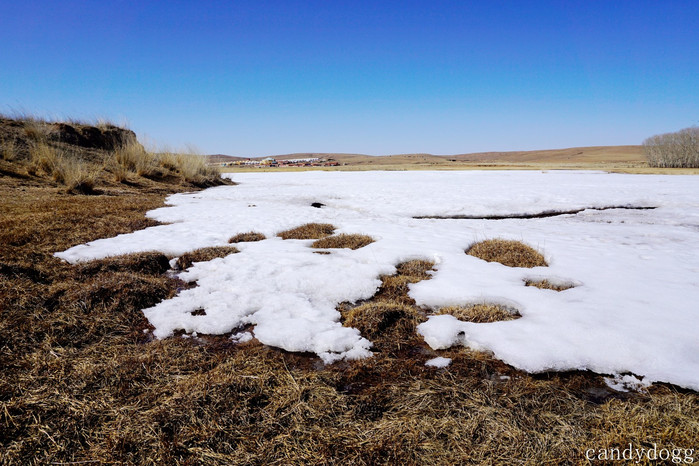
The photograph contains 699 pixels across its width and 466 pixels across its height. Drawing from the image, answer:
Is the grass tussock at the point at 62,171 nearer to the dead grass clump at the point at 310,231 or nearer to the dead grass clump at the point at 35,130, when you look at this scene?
the dead grass clump at the point at 35,130

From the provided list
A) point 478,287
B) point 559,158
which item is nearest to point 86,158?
point 478,287

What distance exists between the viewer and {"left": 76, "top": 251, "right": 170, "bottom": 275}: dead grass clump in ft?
16.0

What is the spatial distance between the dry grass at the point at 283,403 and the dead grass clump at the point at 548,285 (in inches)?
73.2

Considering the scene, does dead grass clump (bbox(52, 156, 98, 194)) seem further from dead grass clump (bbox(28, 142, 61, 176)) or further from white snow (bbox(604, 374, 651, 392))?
white snow (bbox(604, 374, 651, 392))

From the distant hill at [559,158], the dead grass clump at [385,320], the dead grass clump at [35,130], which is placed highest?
the distant hill at [559,158]

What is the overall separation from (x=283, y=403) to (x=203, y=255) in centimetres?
402

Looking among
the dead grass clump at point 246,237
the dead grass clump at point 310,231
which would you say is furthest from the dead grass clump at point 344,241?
the dead grass clump at point 246,237

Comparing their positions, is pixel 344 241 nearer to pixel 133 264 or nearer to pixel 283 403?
pixel 133 264

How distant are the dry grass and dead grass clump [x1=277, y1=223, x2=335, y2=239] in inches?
A: 154

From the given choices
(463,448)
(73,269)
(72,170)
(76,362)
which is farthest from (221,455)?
(72,170)

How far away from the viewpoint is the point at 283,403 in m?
2.44

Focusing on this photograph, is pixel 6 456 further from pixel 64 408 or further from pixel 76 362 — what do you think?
pixel 76 362

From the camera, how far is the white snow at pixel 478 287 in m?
3.05

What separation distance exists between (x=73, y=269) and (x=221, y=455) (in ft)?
14.1
